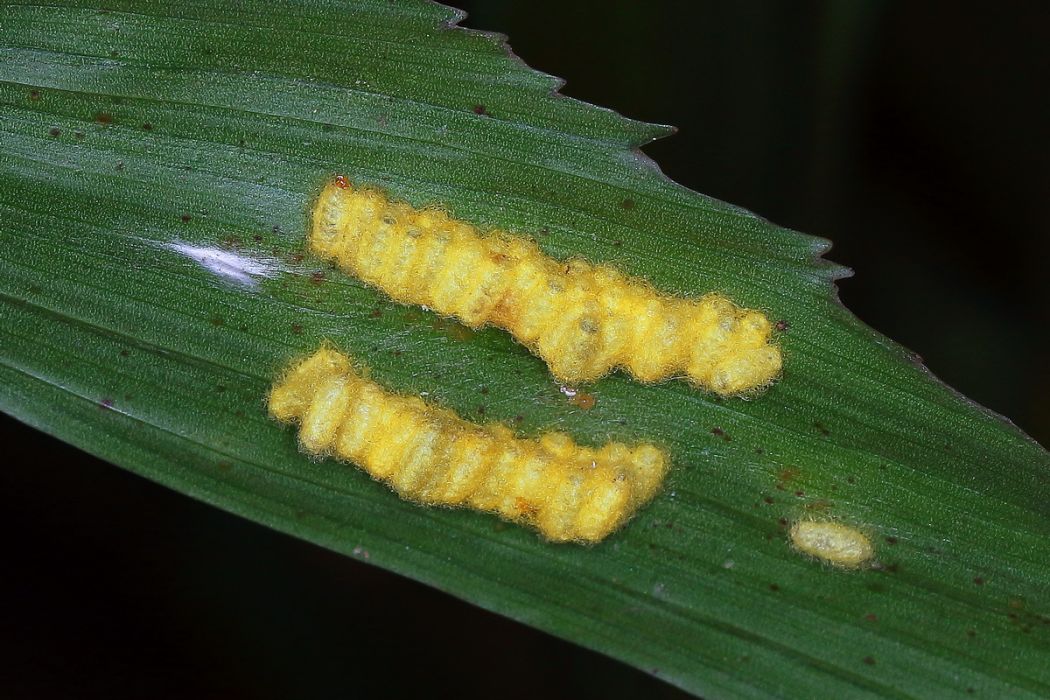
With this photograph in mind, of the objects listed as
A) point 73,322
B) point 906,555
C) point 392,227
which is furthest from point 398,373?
point 906,555

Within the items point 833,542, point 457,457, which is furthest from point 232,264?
point 833,542

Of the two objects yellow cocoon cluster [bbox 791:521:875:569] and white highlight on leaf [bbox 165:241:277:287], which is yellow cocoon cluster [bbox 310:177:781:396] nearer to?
white highlight on leaf [bbox 165:241:277:287]

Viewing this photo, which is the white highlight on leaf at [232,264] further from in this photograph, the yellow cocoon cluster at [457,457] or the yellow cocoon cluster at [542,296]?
the yellow cocoon cluster at [457,457]

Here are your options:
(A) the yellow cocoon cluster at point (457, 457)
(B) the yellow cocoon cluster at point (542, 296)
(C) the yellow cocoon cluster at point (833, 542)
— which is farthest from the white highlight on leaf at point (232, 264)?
(C) the yellow cocoon cluster at point (833, 542)

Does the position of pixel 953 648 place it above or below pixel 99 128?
below

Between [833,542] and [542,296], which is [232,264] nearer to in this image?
[542,296]

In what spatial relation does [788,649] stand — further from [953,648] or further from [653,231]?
[653,231]

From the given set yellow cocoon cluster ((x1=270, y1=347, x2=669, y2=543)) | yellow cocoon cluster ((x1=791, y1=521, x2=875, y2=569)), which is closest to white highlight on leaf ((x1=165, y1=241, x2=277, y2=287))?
yellow cocoon cluster ((x1=270, y1=347, x2=669, y2=543))
